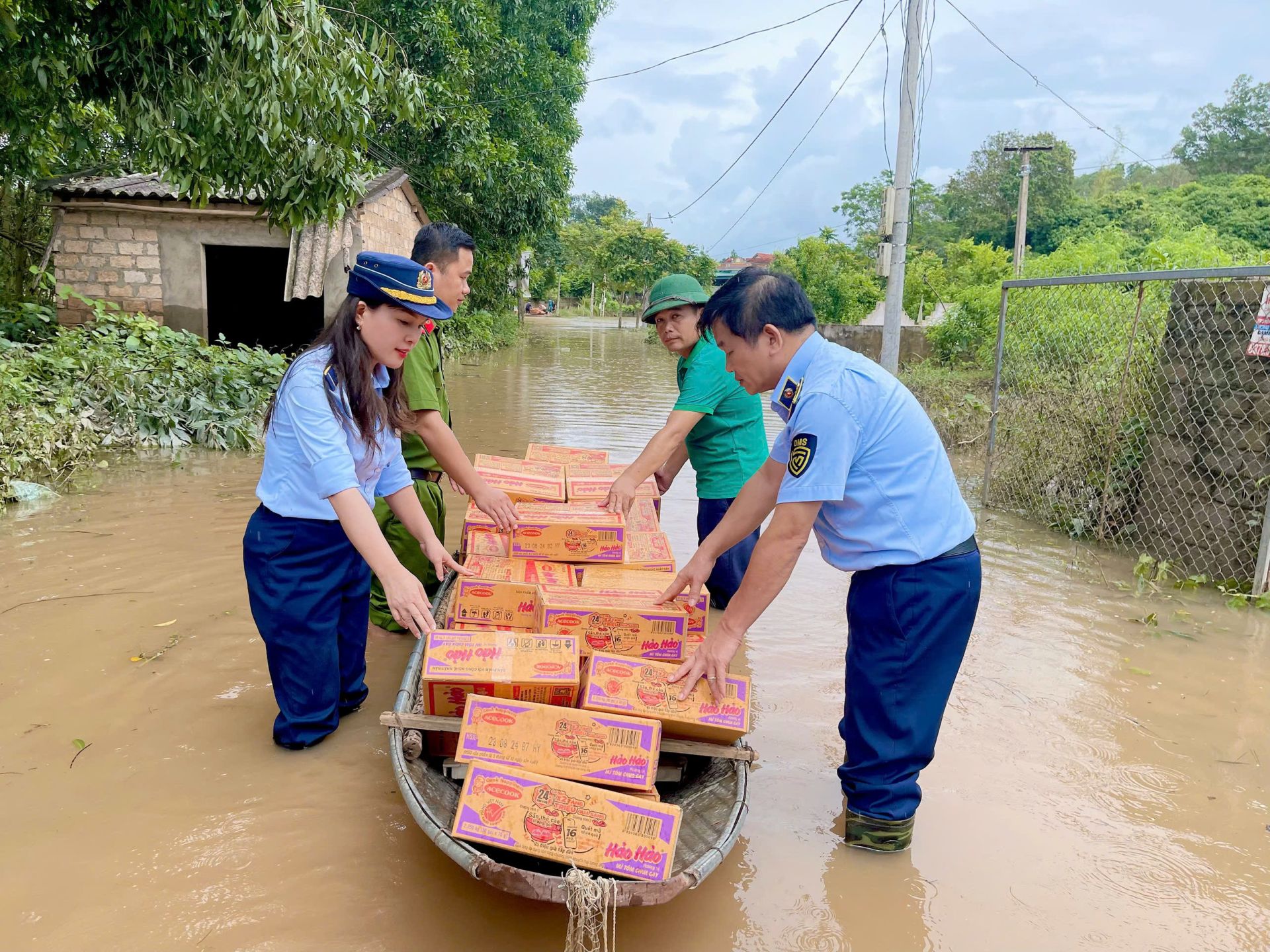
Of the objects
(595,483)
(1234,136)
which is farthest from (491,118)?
(1234,136)

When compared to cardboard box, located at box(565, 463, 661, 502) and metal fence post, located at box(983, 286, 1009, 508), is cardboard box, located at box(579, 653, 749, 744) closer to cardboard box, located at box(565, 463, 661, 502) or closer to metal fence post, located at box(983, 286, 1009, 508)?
cardboard box, located at box(565, 463, 661, 502)

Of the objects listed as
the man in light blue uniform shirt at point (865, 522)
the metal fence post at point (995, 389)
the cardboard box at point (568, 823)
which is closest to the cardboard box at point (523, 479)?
the man in light blue uniform shirt at point (865, 522)

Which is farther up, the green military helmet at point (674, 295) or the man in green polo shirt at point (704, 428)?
the green military helmet at point (674, 295)

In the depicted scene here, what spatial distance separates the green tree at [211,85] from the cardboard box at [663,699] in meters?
5.07

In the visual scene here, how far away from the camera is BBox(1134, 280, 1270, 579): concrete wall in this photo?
559 cm

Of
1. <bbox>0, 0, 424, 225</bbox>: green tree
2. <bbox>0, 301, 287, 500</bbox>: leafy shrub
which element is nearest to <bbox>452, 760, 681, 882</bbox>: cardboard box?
<bbox>0, 0, 424, 225</bbox>: green tree

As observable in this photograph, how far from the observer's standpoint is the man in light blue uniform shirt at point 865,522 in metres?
2.51

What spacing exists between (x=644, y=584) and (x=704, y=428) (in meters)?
1.41

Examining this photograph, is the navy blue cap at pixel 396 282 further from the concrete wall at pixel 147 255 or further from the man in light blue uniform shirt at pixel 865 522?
the concrete wall at pixel 147 255

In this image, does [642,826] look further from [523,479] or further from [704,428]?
[704,428]

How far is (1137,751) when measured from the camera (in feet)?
12.4

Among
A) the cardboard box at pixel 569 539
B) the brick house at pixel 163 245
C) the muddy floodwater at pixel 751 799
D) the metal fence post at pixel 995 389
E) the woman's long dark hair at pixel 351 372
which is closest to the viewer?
the muddy floodwater at pixel 751 799

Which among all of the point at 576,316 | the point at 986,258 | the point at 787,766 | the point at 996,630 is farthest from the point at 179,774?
the point at 576,316

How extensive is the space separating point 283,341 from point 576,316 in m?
41.9
